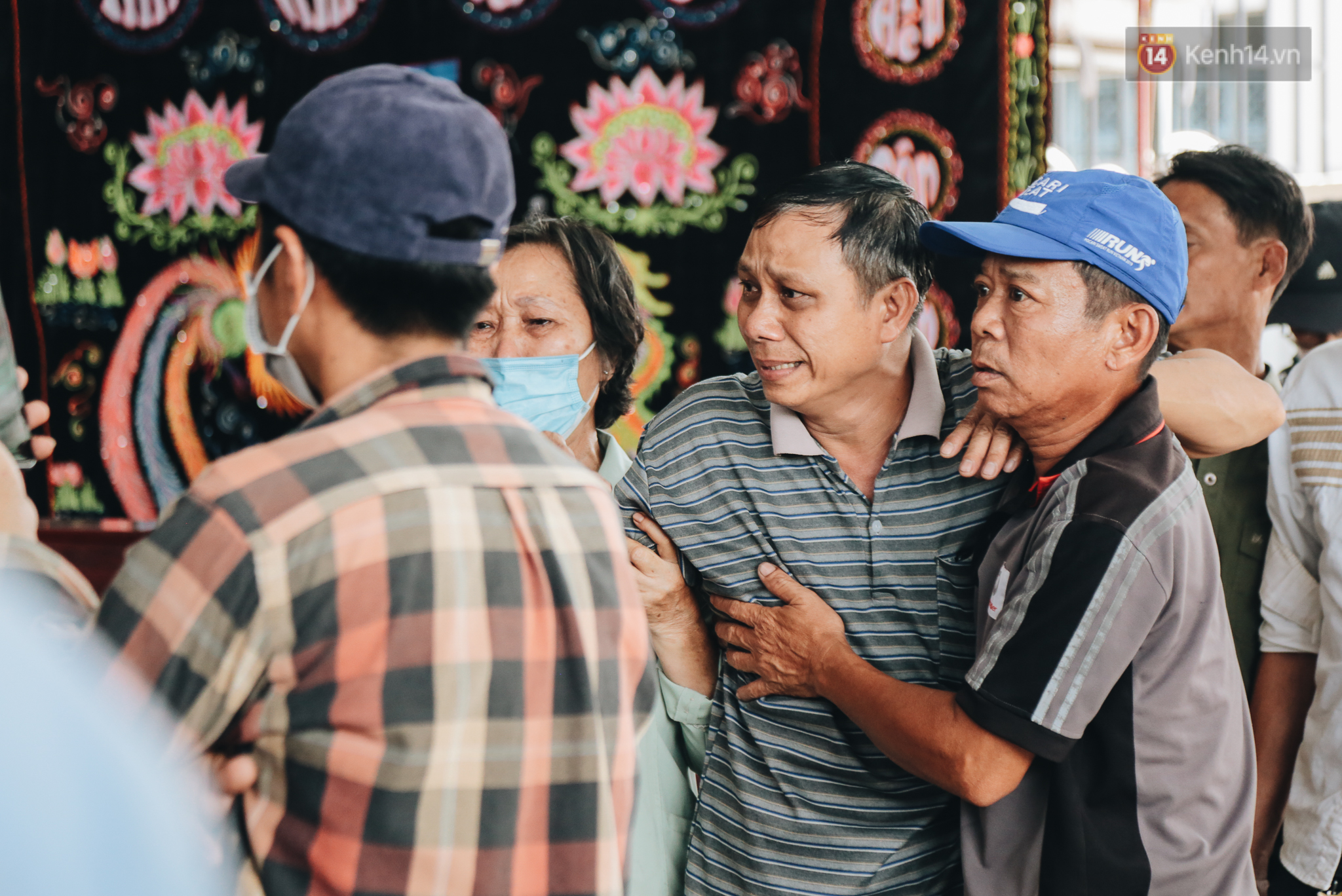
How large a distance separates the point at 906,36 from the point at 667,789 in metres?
2.06

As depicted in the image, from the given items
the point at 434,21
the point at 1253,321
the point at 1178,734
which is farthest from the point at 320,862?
the point at 434,21

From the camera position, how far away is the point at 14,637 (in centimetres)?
57

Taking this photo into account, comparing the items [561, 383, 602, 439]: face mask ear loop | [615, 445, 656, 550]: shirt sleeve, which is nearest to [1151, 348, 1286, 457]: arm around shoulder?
[615, 445, 656, 550]: shirt sleeve

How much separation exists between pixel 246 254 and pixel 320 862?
9.49 ft

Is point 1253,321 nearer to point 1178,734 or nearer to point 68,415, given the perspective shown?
point 1178,734

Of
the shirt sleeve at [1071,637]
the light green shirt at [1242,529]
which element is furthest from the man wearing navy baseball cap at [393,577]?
the light green shirt at [1242,529]

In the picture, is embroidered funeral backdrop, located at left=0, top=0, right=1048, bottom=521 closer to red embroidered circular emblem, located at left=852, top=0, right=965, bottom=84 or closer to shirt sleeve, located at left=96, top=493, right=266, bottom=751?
red embroidered circular emblem, located at left=852, top=0, right=965, bottom=84

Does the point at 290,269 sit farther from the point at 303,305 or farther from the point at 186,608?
the point at 186,608

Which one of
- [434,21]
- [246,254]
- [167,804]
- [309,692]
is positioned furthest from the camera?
[246,254]

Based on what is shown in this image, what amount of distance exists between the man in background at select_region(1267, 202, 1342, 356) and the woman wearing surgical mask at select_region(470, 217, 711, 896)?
5.31 feet

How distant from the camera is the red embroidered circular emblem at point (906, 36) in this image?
2.74 m

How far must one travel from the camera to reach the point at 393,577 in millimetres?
841

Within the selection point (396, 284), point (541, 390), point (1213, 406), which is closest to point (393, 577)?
point (396, 284)

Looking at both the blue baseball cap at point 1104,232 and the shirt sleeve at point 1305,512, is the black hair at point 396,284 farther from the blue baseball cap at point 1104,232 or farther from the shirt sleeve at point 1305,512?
the shirt sleeve at point 1305,512
